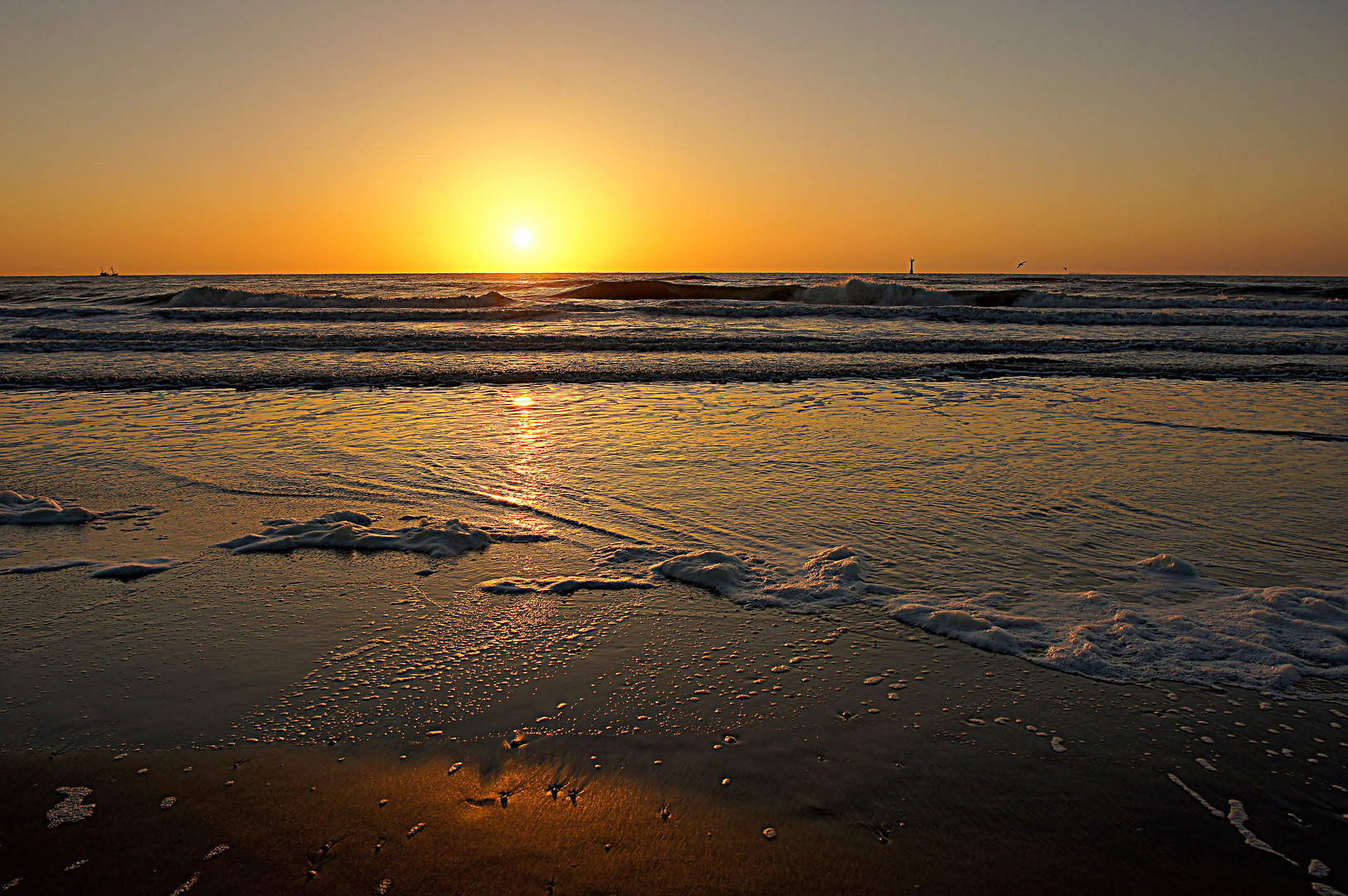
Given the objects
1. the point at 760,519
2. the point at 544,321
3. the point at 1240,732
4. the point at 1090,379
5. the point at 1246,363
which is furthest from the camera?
the point at 544,321

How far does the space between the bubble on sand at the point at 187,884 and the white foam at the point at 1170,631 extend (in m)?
2.87

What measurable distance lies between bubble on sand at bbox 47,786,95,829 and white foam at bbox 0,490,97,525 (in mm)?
3395

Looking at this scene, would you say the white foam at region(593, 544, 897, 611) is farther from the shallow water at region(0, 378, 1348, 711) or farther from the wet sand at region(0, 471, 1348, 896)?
the wet sand at region(0, 471, 1348, 896)

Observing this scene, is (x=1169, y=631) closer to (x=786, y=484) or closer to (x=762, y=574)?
(x=762, y=574)

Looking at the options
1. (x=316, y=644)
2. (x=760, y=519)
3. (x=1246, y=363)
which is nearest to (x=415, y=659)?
(x=316, y=644)

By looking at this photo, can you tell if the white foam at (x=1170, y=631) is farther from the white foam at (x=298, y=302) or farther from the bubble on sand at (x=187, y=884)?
the white foam at (x=298, y=302)

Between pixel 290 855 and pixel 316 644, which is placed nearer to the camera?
pixel 290 855

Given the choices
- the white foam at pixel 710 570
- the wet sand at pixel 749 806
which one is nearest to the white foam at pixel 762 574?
the white foam at pixel 710 570

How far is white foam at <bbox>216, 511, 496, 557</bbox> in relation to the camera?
4.58m

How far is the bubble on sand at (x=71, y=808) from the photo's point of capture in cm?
228

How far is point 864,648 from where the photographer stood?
11.0 feet

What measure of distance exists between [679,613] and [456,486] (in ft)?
9.64

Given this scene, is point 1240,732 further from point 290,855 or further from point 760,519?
point 290,855

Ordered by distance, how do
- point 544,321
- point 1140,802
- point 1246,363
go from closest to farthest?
point 1140,802
point 1246,363
point 544,321
